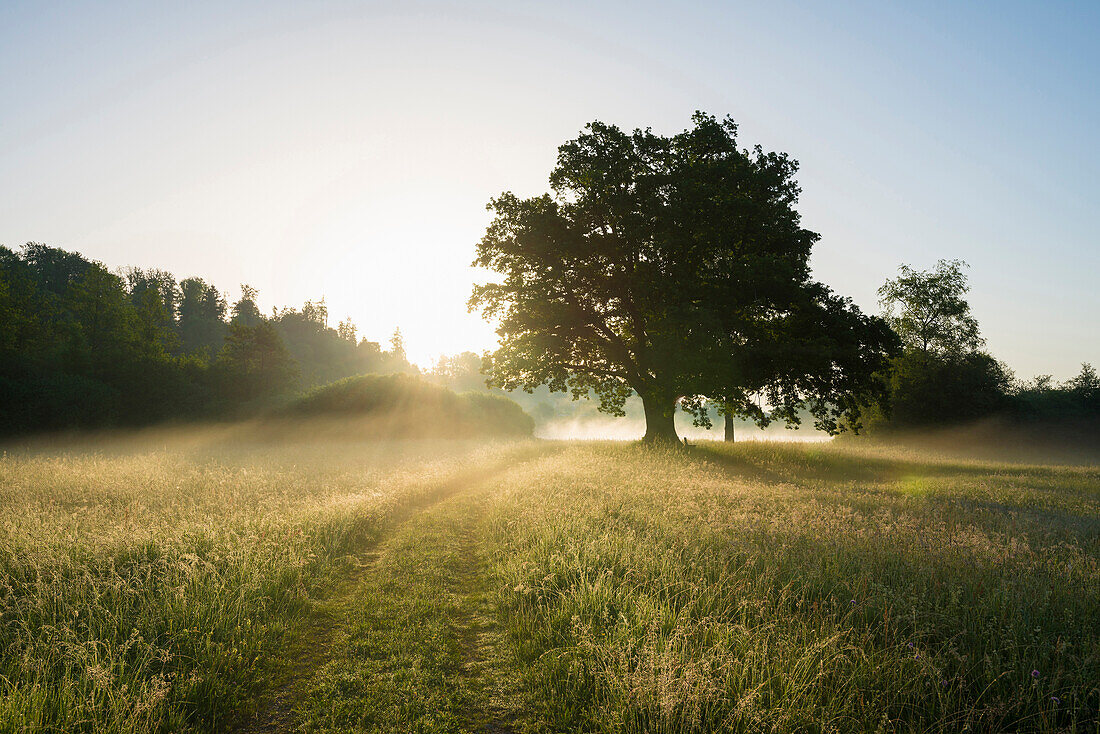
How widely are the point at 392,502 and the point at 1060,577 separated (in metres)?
12.1

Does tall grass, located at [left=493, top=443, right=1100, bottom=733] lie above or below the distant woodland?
below

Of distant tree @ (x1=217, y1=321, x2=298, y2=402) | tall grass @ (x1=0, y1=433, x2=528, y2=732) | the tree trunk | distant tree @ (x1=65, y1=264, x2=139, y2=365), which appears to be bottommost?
tall grass @ (x1=0, y1=433, x2=528, y2=732)

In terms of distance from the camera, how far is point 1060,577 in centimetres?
544

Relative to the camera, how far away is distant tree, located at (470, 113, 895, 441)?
60.9ft

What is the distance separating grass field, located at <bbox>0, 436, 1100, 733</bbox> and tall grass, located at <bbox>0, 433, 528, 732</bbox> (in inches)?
1.4

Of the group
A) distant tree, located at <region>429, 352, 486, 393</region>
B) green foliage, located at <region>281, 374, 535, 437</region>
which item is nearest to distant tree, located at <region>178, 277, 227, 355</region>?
green foliage, located at <region>281, 374, 535, 437</region>

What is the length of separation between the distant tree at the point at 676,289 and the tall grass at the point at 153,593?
1253 centimetres

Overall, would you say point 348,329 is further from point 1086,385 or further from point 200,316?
point 1086,385

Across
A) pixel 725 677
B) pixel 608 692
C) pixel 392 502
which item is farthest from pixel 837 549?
pixel 392 502

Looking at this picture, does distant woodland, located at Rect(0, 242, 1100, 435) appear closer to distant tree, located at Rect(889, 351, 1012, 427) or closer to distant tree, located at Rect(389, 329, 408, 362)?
distant tree, located at Rect(889, 351, 1012, 427)

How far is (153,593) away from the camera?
5.69m

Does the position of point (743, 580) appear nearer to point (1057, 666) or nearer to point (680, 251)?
point (1057, 666)

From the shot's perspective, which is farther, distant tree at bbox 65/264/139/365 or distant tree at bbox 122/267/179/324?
distant tree at bbox 122/267/179/324

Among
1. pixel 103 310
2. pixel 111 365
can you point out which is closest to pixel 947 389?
pixel 111 365
